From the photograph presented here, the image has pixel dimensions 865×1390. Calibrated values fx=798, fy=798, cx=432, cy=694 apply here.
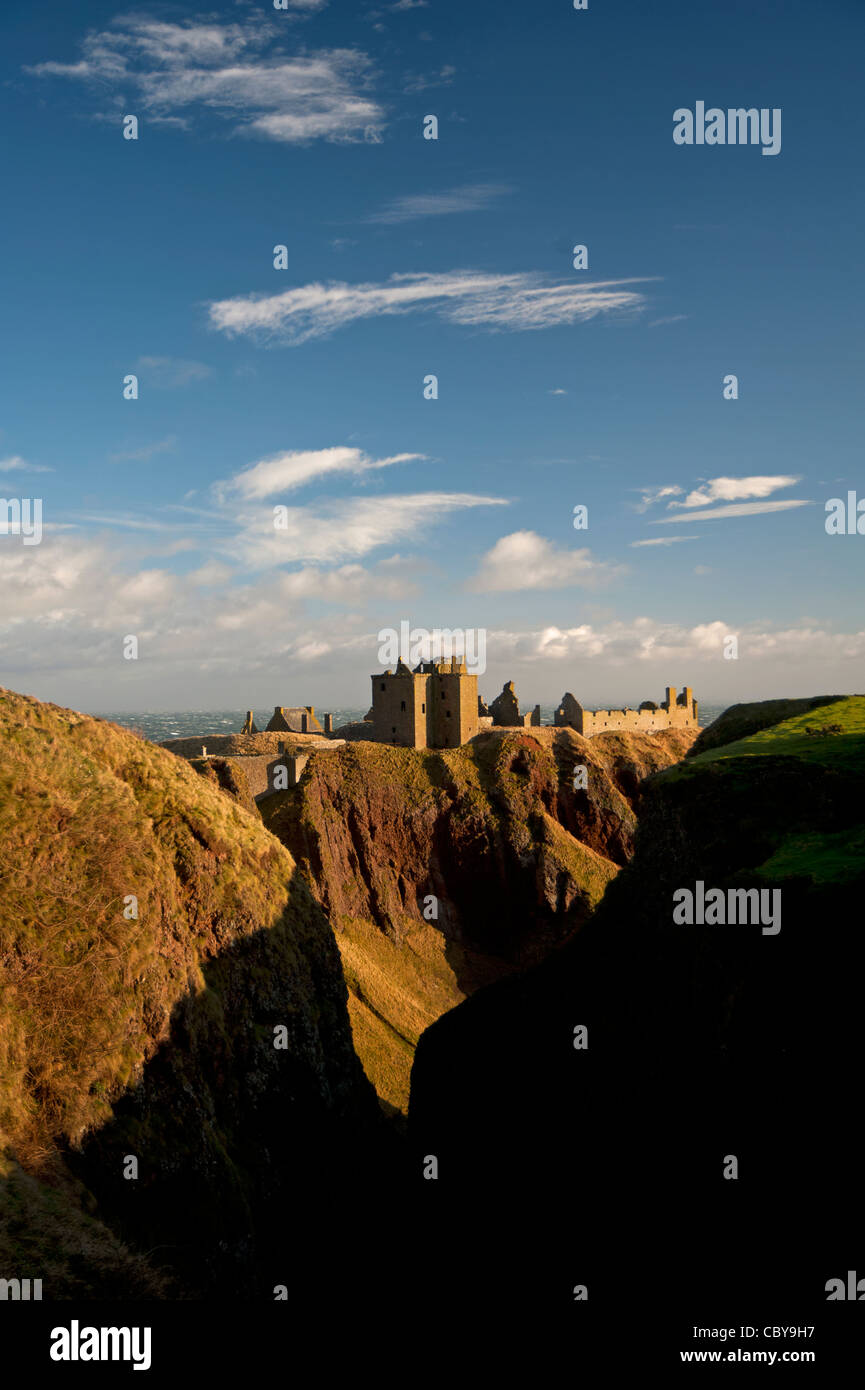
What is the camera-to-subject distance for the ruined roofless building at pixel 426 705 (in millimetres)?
79688

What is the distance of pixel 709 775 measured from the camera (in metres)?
26.2

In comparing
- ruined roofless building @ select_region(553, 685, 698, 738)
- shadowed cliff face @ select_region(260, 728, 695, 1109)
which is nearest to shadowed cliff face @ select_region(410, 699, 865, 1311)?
shadowed cliff face @ select_region(260, 728, 695, 1109)

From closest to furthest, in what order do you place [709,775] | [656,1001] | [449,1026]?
[656,1001] < [709,775] < [449,1026]

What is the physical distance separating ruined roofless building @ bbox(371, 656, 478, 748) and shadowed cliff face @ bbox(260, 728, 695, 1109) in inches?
105

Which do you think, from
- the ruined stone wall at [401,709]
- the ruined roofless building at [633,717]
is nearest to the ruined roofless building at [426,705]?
the ruined stone wall at [401,709]

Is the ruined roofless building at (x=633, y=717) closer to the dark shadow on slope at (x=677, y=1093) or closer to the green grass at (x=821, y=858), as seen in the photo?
the dark shadow on slope at (x=677, y=1093)

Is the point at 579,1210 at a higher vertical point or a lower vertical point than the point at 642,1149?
lower

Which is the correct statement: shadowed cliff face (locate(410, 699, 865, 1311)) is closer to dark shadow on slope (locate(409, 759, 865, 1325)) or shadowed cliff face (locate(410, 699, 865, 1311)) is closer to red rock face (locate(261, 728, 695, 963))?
dark shadow on slope (locate(409, 759, 865, 1325))

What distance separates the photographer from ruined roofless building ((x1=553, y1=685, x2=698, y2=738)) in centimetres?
9662

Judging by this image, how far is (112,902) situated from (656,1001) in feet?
53.8

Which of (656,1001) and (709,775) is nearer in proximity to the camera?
(656,1001)

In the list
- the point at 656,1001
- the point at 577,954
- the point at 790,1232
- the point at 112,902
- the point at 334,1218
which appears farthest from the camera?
the point at 577,954

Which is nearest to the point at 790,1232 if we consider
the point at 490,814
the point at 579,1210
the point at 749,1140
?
the point at 749,1140
